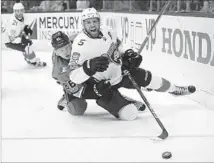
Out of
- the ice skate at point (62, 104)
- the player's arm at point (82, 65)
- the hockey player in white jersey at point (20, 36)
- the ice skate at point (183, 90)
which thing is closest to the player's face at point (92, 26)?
the player's arm at point (82, 65)

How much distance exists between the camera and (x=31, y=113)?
12.7ft

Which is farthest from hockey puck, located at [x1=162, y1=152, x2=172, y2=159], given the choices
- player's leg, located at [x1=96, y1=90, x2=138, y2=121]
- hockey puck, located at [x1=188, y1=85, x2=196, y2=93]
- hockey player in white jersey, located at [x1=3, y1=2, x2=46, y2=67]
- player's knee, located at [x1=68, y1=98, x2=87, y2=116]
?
hockey player in white jersey, located at [x1=3, y1=2, x2=46, y2=67]

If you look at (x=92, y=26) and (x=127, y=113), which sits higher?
(x=92, y=26)

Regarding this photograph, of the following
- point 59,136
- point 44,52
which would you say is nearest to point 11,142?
point 59,136

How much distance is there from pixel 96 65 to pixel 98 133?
0.45 m

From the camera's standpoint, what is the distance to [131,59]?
347 cm

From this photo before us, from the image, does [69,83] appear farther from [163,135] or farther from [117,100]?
[163,135]

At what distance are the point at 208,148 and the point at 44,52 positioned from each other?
671 centimetres

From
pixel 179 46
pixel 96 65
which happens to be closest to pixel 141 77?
pixel 96 65

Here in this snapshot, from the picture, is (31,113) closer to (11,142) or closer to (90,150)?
(11,142)

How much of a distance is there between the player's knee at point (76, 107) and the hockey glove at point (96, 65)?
1.85 ft

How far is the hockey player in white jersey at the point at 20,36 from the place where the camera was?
22.3ft

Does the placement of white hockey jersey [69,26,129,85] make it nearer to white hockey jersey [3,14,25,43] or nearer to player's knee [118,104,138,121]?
player's knee [118,104,138,121]

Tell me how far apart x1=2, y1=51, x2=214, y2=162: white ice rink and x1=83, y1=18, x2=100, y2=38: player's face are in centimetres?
66
